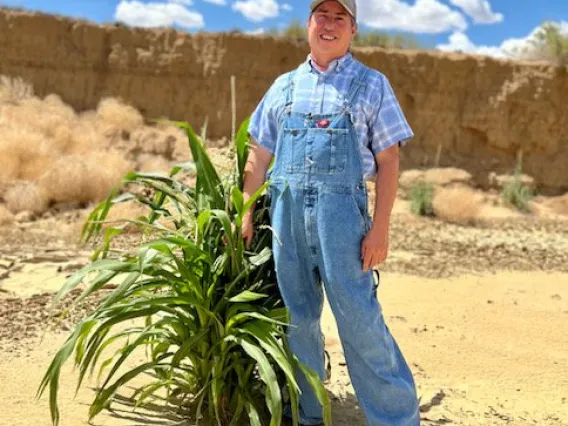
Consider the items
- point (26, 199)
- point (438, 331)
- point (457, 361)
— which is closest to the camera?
point (457, 361)

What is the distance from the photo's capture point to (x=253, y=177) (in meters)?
3.01

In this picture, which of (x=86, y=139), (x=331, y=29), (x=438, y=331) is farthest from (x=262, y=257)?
(x=86, y=139)

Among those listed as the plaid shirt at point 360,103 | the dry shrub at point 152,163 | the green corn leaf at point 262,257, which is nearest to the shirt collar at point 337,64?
the plaid shirt at point 360,103

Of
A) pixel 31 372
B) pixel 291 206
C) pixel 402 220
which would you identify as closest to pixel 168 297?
pixel 291 206

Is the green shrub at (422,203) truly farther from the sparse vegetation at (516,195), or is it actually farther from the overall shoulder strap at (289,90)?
the overall shoulder strap at (289,90)

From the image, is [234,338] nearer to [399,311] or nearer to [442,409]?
[442,409]

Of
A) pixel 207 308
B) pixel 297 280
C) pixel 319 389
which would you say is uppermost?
pixel 297 280

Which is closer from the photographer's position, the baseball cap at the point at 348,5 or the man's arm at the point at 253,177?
the baseball cap at the point at 348,5

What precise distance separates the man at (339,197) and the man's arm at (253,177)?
0.30ft

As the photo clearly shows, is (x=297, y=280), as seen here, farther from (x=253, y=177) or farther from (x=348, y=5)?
(x=348, y=5)

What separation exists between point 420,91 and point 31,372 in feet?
46.9

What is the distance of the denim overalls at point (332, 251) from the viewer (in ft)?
8.91

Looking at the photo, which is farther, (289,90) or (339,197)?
(289,90)

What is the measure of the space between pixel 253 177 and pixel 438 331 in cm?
263
